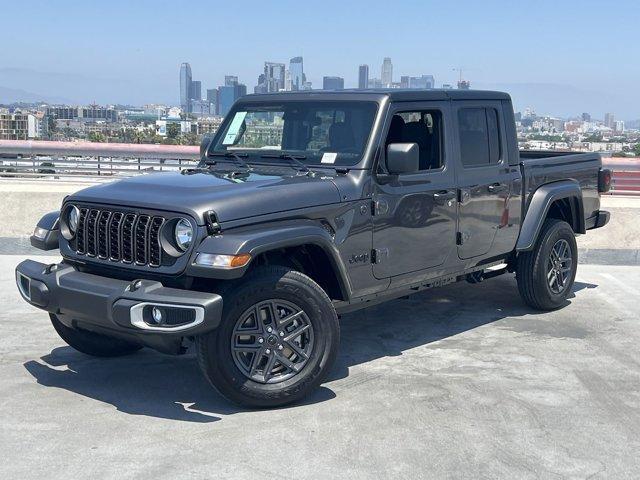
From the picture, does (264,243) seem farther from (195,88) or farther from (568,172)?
(195,88)

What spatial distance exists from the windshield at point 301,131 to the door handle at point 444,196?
0.76 m

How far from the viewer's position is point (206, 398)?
5117mm

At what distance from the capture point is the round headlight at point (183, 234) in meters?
4.67

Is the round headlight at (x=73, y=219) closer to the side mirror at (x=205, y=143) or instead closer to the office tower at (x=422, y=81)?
the side mirror at (x=205, y=143)

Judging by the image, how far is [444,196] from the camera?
612 centimetres

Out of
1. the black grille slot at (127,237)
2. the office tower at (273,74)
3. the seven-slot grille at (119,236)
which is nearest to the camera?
the seven-slot grille at (119,236)

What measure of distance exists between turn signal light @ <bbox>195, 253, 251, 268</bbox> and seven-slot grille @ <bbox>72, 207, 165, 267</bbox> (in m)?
0.33

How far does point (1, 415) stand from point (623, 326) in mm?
5130

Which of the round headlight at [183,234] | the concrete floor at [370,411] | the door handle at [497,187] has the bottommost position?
the concrete floor at [370,411]

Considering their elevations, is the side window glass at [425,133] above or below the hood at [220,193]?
above

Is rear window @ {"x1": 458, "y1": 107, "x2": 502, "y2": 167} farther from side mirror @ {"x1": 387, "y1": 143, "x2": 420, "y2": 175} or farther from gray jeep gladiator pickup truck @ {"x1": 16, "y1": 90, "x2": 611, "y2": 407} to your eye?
side mirror @ {"x1": 387, "y1": 143, "x2": 420, "y2": 175}

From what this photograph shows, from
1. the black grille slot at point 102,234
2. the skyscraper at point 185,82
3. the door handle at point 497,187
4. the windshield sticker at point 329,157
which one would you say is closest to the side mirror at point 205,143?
the windshield sticker at point 329,157

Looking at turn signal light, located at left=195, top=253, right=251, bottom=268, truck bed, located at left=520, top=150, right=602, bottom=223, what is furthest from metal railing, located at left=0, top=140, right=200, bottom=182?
turn signal light, located at left=195, top=253, right=251, bottom=268

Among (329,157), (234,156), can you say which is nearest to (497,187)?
(329,157)
